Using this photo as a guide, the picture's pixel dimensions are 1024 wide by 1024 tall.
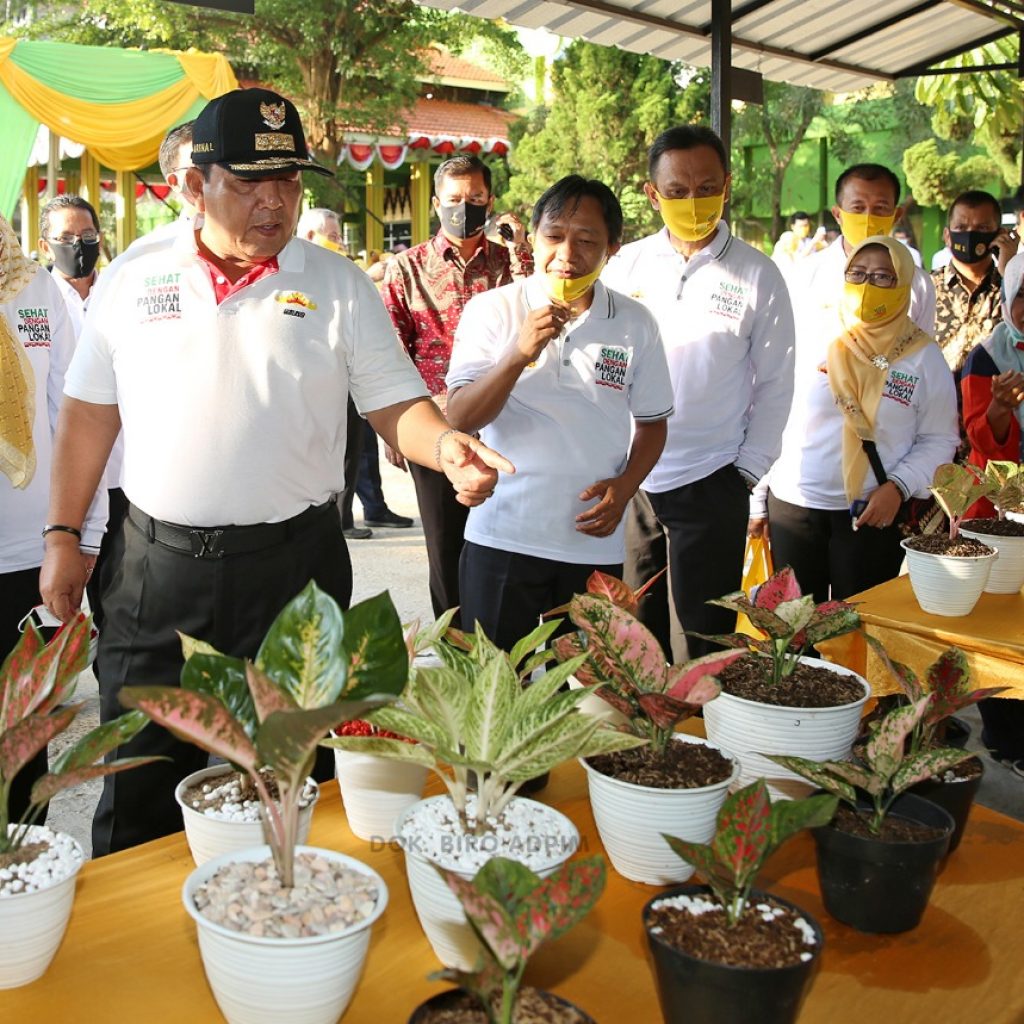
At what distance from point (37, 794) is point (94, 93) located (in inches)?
414

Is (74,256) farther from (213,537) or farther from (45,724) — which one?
(45,724)

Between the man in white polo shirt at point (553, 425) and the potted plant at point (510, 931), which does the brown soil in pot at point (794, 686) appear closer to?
the potted plant at point (510, 931)

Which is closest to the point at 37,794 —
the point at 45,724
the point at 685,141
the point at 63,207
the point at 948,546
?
the point at 45,724

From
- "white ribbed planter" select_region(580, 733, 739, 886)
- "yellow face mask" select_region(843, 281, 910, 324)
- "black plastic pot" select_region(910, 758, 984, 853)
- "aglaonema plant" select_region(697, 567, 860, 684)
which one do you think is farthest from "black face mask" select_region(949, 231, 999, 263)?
"white ribbed planter" select_region(580, 733, 739, 886)

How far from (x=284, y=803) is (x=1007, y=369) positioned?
3.12m

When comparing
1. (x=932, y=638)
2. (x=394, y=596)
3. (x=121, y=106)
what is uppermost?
(x=121, y=106)

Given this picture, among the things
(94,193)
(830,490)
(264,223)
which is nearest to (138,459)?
(264,223)

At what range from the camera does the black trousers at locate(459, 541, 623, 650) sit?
2447mm

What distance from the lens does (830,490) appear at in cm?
312

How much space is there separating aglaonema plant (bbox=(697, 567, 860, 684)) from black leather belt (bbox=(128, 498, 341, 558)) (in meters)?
0.82

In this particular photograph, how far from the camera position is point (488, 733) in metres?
1.13

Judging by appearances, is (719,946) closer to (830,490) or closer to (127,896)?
(127,896)

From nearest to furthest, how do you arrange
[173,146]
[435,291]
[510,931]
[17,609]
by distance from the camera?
[510,931]
[17,609]
[173,146]
[435,291]

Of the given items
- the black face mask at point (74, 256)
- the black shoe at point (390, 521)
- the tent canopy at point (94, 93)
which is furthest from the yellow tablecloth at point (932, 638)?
the tent canopy at point (94, 93)
